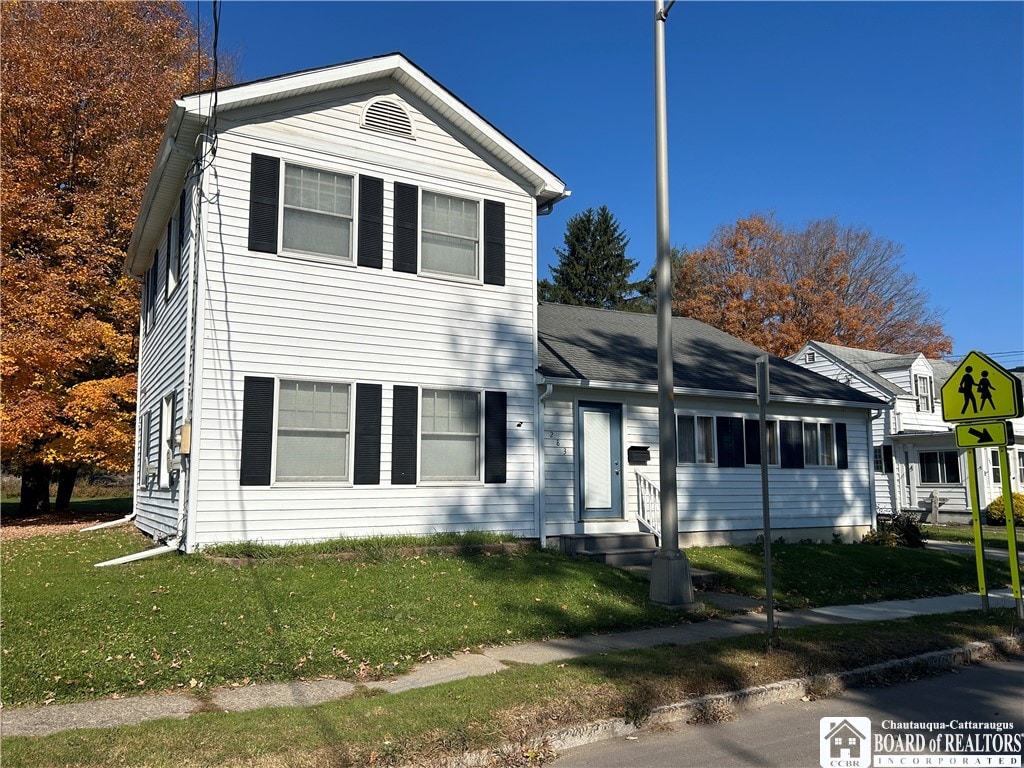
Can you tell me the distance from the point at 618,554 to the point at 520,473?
2073mm

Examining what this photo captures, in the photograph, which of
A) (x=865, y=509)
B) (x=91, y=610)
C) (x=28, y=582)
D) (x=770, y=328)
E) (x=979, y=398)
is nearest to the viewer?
(x=91, y=610)

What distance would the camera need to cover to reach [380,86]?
13.0 metres

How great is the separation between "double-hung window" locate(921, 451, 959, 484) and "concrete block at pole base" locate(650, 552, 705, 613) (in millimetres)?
24133

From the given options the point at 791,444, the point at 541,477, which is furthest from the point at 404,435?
the point at 791,444

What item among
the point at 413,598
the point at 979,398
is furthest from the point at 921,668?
the point at 413,598

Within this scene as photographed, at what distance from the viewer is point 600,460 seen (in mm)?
14586

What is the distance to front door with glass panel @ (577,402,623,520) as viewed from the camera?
14.3m

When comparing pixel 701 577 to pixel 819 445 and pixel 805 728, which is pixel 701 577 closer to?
pixel 805 728

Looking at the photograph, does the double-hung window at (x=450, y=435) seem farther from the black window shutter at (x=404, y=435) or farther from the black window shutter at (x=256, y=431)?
the black window shutter at (x=256, y=431)

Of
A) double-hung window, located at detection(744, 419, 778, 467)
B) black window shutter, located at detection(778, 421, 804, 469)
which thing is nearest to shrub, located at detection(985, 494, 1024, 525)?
black window shutter, located at detection(778, 421, 804, 469)

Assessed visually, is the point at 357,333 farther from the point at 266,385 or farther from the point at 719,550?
the point at 719,550

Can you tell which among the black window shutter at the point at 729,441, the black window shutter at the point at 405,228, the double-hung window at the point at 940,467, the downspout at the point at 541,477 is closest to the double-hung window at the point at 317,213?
the black window shutter at the point at 405,228

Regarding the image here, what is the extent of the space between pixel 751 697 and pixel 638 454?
8315mm

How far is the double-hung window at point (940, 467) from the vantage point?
3008cm
